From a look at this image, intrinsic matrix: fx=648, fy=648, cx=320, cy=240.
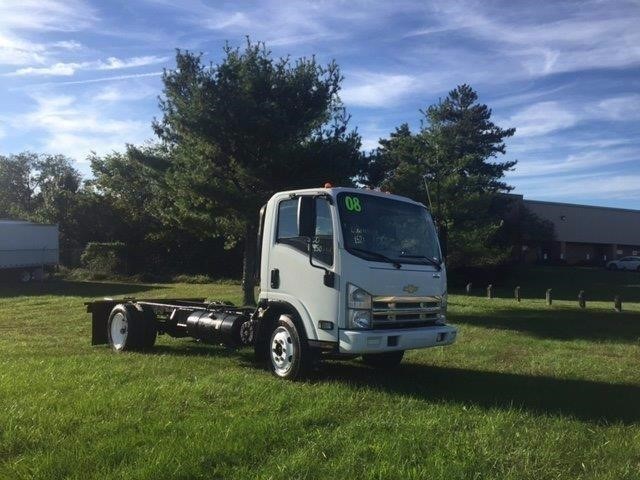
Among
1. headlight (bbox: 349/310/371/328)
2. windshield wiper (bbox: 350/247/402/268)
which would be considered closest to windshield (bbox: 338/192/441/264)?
windshield wiper (bbox: 350/247/402/268)

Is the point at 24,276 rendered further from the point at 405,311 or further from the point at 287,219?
the point at 405,311

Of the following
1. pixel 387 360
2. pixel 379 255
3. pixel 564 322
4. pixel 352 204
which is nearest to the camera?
pixel 379 255

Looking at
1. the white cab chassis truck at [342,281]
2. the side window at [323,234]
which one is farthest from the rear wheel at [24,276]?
the side window at [323,234]

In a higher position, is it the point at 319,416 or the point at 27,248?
the point at 27,248

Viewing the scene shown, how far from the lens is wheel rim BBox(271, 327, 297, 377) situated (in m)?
8.25

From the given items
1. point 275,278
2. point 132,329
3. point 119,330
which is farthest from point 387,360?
point 119,330

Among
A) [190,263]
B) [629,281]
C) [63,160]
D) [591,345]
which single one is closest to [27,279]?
[190,263]

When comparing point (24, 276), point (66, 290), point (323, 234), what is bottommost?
point (66, 290)

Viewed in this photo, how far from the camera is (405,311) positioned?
317 inches

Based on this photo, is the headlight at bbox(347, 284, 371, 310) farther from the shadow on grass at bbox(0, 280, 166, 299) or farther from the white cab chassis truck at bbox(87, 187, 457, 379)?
the shadow on grass at bbox(0, 280, 166, 299)

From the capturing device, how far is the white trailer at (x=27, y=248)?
107ft

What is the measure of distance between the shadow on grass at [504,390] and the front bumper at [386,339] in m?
0.60

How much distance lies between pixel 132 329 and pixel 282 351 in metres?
3.64

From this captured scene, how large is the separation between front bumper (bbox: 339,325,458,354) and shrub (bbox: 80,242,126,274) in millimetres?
33182
